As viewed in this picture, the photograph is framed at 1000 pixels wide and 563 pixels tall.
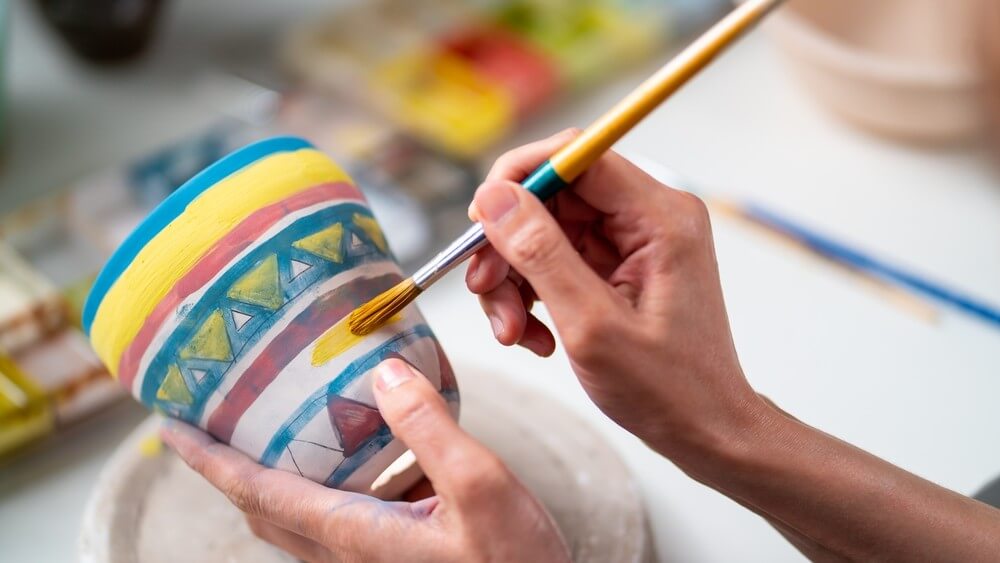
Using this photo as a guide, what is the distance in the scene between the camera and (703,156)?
0.90 meters

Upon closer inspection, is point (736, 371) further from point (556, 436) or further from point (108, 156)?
point (108, 156)

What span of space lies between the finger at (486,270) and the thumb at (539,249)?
0.07 metres

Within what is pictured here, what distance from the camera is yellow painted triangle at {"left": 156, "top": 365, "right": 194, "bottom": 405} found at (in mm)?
493

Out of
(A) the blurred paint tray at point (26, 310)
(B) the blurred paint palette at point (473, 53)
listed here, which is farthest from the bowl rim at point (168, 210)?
(B) the blurred paint palette at point (473, 53)

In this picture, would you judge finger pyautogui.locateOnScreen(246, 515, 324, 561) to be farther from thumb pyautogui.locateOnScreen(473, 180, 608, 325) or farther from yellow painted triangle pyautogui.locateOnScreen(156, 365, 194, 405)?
thumb pyautogui.locateOnScreen(473, 180, 608, 325)

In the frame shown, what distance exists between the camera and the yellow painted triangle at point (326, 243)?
1.60ft

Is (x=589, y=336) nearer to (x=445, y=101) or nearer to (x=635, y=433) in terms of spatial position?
(x=635, y=433)

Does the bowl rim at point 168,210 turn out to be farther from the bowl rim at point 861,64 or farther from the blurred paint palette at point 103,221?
the bowl rim at point 861,64

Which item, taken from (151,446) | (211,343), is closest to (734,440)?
(211,343)

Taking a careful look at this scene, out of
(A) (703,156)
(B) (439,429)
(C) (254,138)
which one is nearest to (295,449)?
(B) (439,429)

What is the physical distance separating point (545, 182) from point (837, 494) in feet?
0.65

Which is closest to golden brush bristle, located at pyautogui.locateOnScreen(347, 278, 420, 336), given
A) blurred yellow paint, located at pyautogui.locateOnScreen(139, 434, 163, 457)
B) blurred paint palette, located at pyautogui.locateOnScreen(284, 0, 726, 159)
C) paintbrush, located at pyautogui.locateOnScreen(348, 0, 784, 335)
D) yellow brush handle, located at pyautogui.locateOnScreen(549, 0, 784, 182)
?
paintbrush, located at pyautogui.locateOnScreen(348, 0, 784, 335)

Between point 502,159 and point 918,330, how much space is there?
0.41 metres

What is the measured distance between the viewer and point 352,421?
1.63 feet
